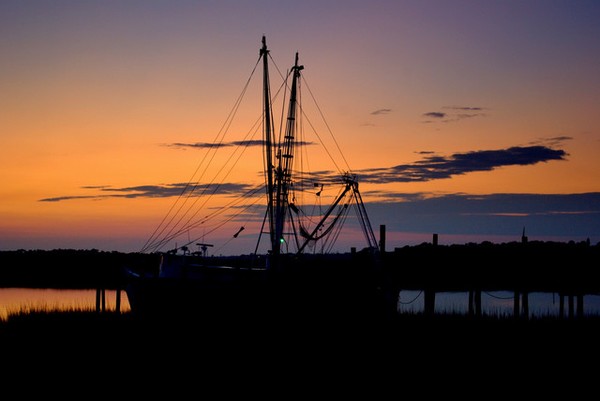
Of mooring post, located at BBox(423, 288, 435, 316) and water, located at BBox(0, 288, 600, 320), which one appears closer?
mooring post, located at BBox(423, 288, 435, 316)

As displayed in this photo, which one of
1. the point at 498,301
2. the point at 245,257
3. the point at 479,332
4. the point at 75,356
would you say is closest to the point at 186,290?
the point at 245,257

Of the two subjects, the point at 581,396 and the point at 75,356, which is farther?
the point at 75,356

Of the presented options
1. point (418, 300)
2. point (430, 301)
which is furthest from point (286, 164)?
point (418, 300)

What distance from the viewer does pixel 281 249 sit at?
45.3 metres

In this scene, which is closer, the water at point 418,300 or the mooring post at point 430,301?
the mooring post at point 430,301

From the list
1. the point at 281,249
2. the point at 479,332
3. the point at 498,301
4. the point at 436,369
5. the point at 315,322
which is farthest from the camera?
the point at 498,301

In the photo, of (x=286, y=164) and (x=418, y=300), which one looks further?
(x=418, y=300)

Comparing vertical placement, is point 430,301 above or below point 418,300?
above

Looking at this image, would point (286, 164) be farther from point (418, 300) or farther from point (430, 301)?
point (418, 300)

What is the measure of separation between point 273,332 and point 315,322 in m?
3.42

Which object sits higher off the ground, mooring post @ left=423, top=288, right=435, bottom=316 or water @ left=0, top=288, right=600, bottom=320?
mooring post @ left=423, top=288, right=435, bottom=316

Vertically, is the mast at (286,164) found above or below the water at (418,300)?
above

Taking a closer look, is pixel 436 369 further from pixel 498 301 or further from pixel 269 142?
pixel 498 301

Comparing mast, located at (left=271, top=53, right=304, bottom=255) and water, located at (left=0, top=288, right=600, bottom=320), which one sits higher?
mast, located at (left=271, top=53, right=304, bottom=255)
